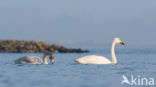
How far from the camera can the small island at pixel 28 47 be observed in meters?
57.0

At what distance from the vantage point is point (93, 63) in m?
22.2

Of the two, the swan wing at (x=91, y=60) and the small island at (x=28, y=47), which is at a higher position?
the small island at (x=28, y=47)

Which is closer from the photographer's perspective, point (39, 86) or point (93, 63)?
point (39, 86)

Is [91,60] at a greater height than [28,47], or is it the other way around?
[28,47]

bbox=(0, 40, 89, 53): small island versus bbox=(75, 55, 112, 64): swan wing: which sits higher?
bbox=(0, 40, 89, 53): small island

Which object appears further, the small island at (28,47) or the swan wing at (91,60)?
the small island at (28,47)

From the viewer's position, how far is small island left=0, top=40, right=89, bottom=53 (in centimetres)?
5700

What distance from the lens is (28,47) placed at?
57562 mm

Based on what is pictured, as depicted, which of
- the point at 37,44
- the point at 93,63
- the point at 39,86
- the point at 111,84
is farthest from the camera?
the point at 37,44

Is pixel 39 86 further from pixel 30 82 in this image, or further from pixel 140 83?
pixel 140 83

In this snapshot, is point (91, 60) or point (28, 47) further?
point (28, 47)

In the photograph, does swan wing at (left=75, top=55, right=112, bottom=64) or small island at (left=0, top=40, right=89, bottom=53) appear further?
small island at (left=0, top=40, right=89, bottom=53)

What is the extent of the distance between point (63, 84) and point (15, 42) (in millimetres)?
49543

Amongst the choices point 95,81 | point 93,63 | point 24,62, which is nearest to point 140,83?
point 95,81
